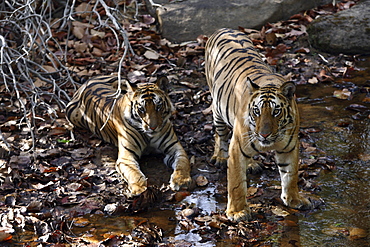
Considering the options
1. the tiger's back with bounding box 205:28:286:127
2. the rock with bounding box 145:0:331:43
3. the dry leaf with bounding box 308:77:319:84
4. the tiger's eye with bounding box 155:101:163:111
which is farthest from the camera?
the rock with bounding box 145:0:331:43

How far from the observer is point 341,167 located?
16.5 ft

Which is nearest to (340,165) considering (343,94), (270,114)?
(270,114)

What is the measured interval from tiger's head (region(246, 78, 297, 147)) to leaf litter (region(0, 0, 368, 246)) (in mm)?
739

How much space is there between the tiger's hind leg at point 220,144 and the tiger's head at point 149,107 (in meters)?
0.51

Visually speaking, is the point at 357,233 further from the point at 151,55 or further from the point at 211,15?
the point at 211,15

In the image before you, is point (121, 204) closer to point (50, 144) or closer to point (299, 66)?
point (50, 144)

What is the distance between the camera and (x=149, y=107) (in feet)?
16.7

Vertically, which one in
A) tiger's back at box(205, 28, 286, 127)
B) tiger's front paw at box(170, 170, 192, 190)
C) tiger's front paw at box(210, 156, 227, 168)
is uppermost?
tiger's back at box(205, 28, 286, 127)

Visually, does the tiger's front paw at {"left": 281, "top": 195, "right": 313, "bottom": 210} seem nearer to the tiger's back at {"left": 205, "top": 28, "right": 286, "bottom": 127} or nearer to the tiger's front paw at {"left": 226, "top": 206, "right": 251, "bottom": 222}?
the tiger's front paw at {"left": 226, "top": 206, "right": 251, "bottom": 222}

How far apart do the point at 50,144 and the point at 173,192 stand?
176 centimetres

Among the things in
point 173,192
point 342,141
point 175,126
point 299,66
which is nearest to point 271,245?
point 173,192

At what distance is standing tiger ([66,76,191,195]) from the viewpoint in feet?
16.6

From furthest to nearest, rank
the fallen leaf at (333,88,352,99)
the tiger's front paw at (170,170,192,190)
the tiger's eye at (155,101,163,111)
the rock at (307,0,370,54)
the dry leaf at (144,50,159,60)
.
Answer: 1. the dry leaf at (144,50,159,60)
2. the rock at (307,0,370,54)
3. the fallen leaf at (333,88,352,99)
4. the tiger's eye at (155,101,163,111)
5. the tiger's front paw at (170,170,192,190)

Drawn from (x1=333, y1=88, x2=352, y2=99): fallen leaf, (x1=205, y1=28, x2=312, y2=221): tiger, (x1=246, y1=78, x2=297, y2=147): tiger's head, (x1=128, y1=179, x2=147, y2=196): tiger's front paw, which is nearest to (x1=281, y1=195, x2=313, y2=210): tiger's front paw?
(x1=205, y1=28, x2=312, y2=221): tiger
